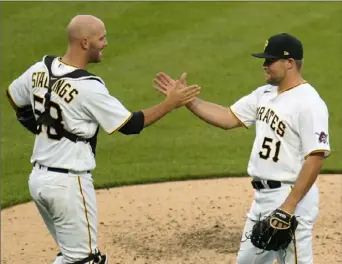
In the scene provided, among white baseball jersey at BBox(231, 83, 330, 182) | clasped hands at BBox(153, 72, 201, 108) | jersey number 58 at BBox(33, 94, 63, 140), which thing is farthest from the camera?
clasped hands at BBox(153, 72, 201, 108)

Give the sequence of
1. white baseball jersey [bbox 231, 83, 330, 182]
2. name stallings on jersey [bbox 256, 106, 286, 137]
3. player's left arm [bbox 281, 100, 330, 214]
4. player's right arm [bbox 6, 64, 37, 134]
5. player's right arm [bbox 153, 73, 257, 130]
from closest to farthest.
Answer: player's left arm [bbox 281, 100, 330, 214] < white baseball jersey [bbox 231, 83, 330, 182] < name stallings on jersey [bbox 256, 106, 286, 137] < player's right arm [bbox 6, 64, 37, 134] < player's right arm [bbox 153, 73, 257, 130]

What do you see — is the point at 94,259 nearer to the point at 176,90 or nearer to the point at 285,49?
the point at 176,90

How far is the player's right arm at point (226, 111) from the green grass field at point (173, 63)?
13.4 feet

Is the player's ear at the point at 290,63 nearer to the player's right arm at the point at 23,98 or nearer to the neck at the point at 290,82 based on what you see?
the neck at the point at 290,82

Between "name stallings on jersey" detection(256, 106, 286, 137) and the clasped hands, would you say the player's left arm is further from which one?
the clasped hands

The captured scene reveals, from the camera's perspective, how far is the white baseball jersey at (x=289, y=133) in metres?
5.68

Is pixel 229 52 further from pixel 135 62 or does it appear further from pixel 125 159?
pixel 125 159

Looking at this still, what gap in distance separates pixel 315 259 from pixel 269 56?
2662 millimetres

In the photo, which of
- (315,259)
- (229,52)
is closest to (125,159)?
(315,259)

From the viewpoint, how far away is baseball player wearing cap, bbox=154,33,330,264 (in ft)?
18.6

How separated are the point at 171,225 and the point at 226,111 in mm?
2640

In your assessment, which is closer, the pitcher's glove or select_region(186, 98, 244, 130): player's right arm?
the pitcher's glove

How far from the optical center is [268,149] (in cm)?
590

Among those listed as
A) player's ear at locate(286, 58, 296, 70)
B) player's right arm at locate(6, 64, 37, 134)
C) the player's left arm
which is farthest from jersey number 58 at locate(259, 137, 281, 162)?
player's right arm at locate(6, 64, 37, 134)
